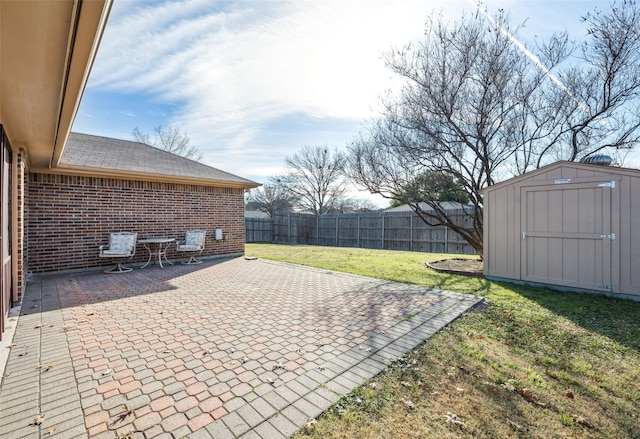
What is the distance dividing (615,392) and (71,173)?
9734 millimetres

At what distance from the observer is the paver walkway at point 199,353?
78.7 inches

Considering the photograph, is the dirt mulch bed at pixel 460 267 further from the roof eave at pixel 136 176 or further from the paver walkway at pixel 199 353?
the roof eave at pixel 136 176

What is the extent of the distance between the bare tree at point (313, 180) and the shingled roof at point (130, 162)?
18900mm

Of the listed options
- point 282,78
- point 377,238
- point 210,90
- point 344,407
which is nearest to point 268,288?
point 344,407

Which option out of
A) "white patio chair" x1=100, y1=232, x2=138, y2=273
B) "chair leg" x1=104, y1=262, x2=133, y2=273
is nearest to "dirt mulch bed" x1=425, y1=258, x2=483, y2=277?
"white patio chair" x1=100, y1=232, x2=138, y2=273

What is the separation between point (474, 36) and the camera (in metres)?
7.68

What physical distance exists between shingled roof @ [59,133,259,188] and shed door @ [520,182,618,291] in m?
7.82

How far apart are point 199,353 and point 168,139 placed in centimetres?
2575

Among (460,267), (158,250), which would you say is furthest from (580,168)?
(158,250)

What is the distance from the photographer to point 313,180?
29.5 m

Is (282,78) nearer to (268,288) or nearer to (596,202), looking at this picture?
(268,288)

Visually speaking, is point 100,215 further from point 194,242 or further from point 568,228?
point 568,228

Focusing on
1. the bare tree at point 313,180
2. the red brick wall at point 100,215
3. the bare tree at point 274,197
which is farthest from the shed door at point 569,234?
the bare tree at point 274,197

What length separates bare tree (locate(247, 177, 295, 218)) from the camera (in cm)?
3023
